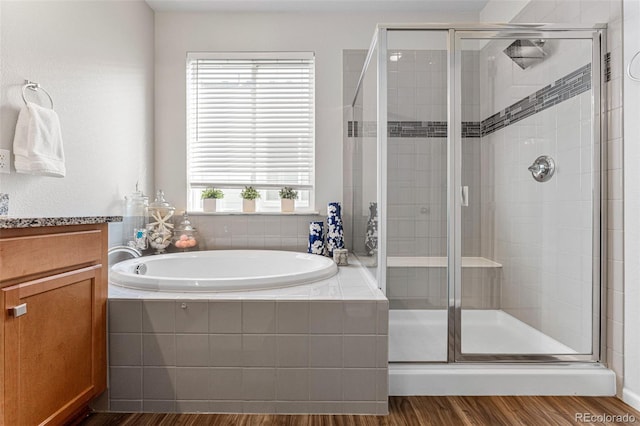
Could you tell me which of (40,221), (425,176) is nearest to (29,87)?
(40,221)

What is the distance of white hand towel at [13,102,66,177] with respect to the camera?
4.94ft

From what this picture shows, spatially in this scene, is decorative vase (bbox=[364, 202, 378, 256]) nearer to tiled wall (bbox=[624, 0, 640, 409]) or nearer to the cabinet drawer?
tiled wall (bbox=[624, 0, 640, 409])

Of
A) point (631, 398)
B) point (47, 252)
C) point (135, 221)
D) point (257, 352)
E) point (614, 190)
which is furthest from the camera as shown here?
point (135, 221)

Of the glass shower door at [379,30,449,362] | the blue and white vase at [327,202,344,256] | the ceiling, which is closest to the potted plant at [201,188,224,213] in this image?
the blue and white vase at [327,202,344,256]

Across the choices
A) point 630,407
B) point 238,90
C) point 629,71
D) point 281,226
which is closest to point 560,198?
point 629,71

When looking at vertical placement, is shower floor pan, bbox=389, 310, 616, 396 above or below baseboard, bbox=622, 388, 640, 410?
above

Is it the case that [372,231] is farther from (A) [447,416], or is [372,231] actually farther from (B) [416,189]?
(A) [447,416]

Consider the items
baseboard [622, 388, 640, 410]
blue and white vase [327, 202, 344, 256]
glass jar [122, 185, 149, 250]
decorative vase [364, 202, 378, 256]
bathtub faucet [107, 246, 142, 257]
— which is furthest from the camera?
blue and white vase [327, 202, 344, 256]

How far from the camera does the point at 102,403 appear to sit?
150 cm

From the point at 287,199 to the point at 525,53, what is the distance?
175 centimetres

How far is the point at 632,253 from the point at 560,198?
0.38m

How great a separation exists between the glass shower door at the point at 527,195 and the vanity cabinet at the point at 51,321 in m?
1.58

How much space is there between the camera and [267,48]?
2.80 metres

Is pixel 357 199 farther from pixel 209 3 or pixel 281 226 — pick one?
pixel 209 3
